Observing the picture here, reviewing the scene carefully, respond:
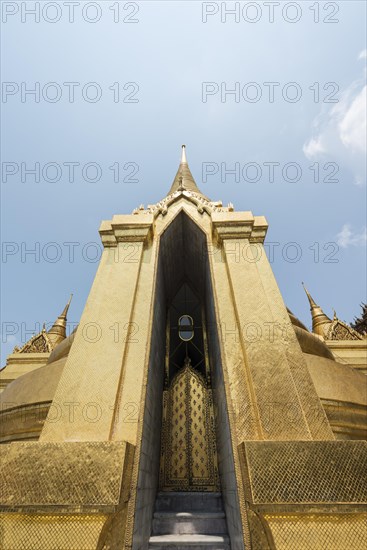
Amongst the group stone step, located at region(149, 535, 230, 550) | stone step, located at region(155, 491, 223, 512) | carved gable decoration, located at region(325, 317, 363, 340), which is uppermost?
carved gable decoration, located at region(325, 317, 363, 340)

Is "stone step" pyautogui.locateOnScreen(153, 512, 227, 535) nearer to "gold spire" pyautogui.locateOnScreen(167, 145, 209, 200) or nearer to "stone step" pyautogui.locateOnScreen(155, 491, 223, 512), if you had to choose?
"stone step" pyautogui.locateOnScreen(155, 491, 223, 512)

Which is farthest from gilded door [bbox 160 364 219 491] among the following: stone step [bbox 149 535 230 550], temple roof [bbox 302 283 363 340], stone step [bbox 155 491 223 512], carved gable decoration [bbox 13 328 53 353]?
temple roof [bbox 302 283 363 340]

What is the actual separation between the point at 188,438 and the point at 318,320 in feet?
42.6

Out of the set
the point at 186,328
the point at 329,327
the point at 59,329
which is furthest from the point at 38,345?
the point at 329,327

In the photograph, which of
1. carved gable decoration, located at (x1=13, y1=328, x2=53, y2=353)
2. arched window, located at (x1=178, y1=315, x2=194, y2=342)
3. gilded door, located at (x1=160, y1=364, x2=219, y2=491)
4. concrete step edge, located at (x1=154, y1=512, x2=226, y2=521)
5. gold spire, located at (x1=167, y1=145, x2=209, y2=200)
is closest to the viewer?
concrete step edge, located at (x1=154, y1=512, x2=226, y2=521)

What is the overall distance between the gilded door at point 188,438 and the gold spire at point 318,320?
35.8 feet

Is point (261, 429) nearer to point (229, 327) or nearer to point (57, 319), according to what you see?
point (229, 327)

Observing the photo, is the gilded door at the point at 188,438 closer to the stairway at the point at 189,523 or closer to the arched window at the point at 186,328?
the stairway at the point at 189,523

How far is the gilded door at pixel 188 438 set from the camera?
554cm

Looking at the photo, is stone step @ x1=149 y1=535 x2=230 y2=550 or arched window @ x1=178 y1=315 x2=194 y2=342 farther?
arched window @ x1=178 y1=315 x2=194 y2=342

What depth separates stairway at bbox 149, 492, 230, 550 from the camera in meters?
3.88

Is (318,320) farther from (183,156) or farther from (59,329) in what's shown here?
(59,329)

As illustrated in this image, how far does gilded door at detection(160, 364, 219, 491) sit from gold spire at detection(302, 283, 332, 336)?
429 inches

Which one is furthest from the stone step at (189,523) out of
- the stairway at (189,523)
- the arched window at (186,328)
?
the arched window at (186,328)
